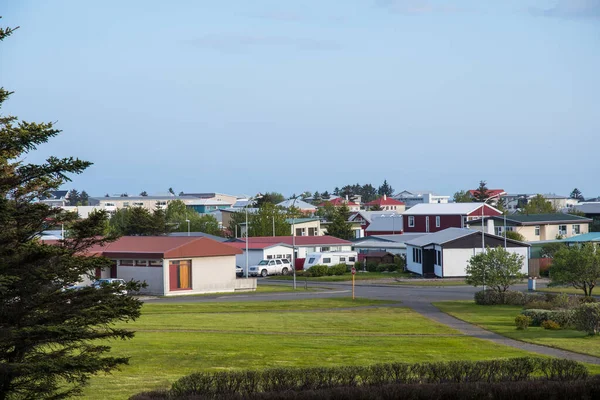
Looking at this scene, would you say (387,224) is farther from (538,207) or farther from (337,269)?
(337,269)

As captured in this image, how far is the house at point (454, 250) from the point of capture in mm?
66062

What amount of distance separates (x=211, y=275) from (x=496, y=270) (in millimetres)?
20737

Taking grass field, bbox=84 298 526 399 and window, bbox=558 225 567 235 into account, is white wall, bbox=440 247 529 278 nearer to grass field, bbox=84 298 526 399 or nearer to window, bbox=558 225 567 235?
window, bbox=558 225 567 235

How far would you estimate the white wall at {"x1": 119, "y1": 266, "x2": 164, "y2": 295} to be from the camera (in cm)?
5506

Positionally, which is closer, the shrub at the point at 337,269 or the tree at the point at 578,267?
the tree at the point at 578,267

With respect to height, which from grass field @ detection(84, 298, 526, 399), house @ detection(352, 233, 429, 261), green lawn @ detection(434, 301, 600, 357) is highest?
house @ detection(352, 233, 429, 261)

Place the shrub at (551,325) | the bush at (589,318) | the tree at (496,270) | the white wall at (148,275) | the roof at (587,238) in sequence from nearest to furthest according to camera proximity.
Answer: the bush at (589,318) → the shrub at (551,325) → the tree at (496,270) → the white wall at (148,275) → the roof at (587,238)

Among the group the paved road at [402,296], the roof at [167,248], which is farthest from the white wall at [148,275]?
the paved road at [402,296]

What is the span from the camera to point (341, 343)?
26875mm

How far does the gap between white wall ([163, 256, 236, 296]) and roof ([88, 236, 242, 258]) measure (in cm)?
43

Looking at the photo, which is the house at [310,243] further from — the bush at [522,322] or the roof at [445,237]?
the bush at [522,322]

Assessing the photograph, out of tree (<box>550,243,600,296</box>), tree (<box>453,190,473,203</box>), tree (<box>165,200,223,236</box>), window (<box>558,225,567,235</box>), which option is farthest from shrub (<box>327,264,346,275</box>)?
tree (<box>453,190,473,203</box>)

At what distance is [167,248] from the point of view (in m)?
55.7

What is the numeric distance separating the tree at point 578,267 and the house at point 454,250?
18.2 meters
